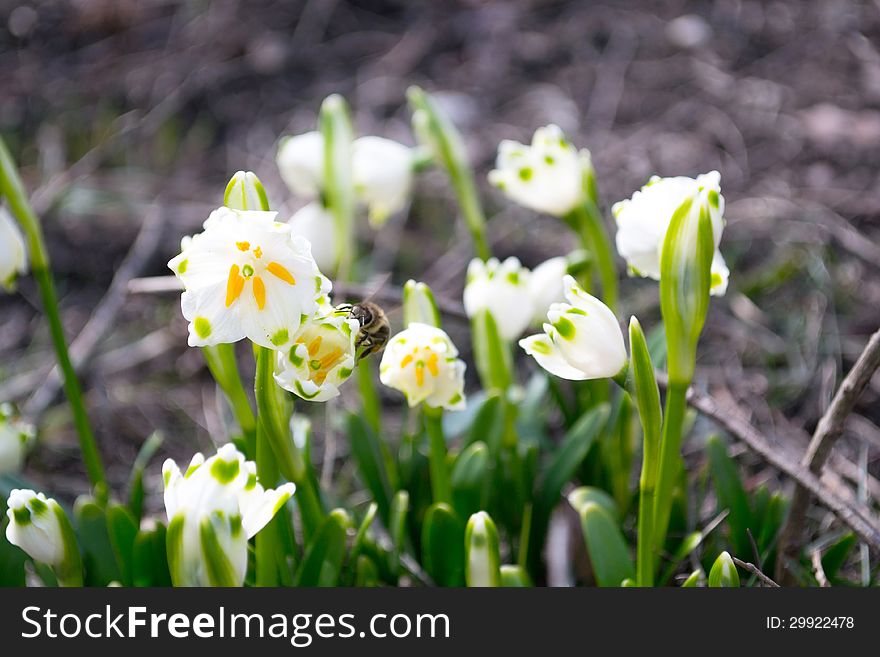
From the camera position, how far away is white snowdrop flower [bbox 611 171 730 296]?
1087mm

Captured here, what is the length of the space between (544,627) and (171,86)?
2.61 m

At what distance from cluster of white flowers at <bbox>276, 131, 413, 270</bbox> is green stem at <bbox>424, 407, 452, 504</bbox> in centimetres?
42

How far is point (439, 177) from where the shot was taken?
3021 millimetres

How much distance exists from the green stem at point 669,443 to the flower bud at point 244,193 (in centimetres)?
48

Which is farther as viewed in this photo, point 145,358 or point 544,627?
point 145,358

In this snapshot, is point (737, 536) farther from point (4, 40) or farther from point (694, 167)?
point (4, 40)

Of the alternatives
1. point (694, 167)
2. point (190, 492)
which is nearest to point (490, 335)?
point (190, 492)

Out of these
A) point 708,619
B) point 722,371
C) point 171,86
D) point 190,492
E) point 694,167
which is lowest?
point 708,619

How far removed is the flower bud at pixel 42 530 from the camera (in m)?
1.16

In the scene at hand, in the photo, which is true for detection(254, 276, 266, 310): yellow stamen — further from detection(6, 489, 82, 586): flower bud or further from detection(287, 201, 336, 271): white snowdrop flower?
detection(287, 201, 336, 271): white snowdrop flower

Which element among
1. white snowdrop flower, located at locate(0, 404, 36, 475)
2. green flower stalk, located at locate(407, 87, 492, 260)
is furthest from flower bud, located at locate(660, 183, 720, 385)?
white snowdrop flower, located at locate(0, 404, 36, 475)

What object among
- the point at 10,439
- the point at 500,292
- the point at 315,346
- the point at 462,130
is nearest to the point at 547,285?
the point at 500,292

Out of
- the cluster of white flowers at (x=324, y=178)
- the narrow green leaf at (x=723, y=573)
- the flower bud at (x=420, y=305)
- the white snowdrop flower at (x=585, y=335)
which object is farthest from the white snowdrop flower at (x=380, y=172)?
the narrow green leaf at (x=723, y=573)

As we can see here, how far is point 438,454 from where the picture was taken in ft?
4.46
